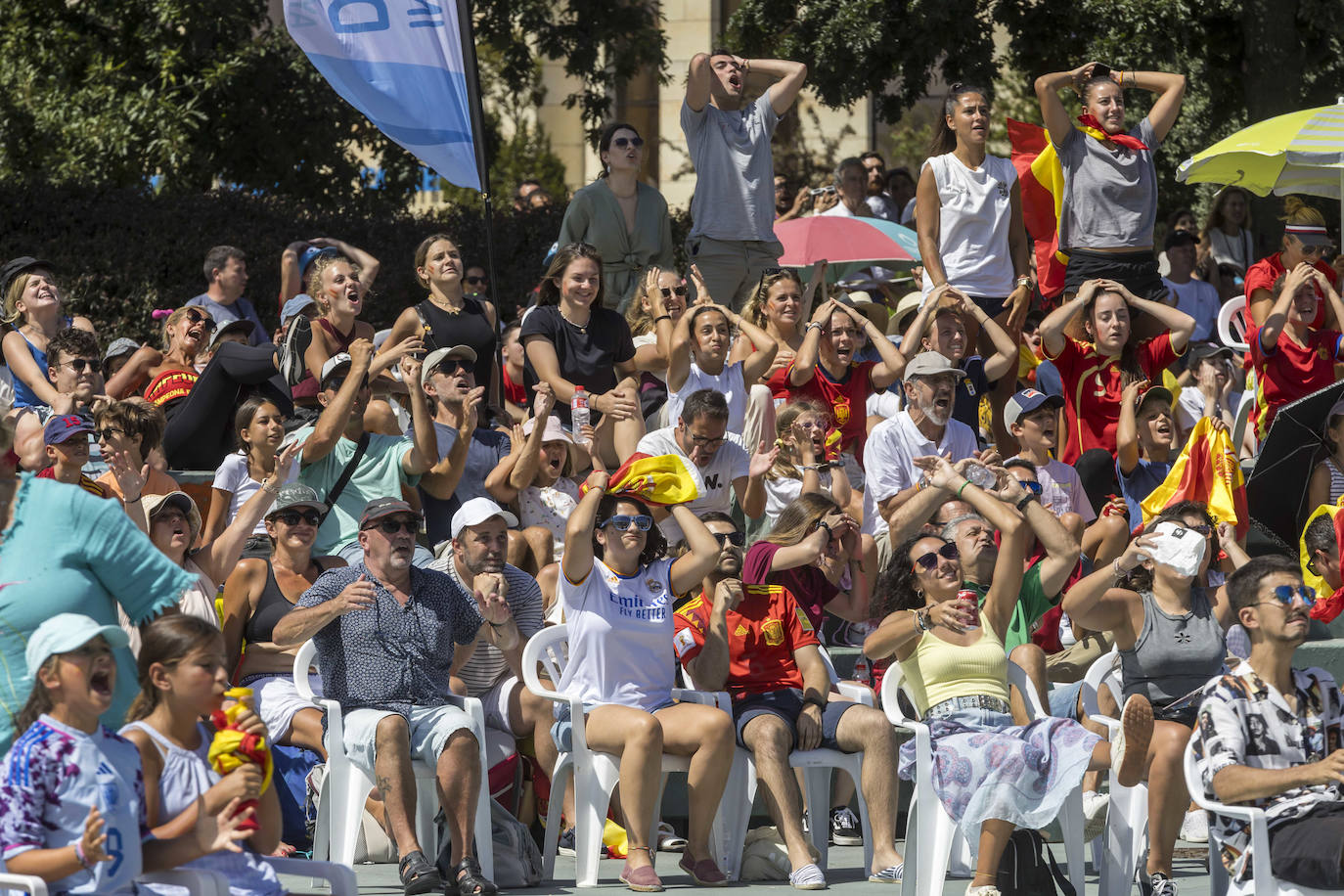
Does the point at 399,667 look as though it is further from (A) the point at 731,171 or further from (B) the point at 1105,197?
(B) the point at 1105,197

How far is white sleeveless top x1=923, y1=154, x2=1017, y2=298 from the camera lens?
10.5m

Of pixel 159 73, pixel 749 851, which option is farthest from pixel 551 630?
pixel 159 73

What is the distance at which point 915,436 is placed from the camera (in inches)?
354

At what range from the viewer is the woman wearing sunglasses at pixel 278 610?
283 inches

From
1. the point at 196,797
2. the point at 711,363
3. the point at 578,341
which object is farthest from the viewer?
the point at 578,341

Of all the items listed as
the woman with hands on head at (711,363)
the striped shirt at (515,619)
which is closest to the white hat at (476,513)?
the striped shirt at (515,619)

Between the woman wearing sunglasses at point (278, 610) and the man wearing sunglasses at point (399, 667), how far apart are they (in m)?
0.23

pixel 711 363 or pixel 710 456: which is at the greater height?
pixel 711 363

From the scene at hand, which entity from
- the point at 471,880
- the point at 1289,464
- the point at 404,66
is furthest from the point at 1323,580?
the point at 404,66

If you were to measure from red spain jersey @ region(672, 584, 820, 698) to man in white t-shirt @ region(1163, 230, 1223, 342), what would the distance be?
6278 millimetres

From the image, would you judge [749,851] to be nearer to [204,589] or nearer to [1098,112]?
[204,589]

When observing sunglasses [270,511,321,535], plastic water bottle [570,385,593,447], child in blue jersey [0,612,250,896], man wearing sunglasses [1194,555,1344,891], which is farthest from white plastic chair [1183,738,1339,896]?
plastic water bottle [570,385,593,447]

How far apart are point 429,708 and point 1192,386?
622cm

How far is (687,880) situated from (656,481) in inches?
59.7
